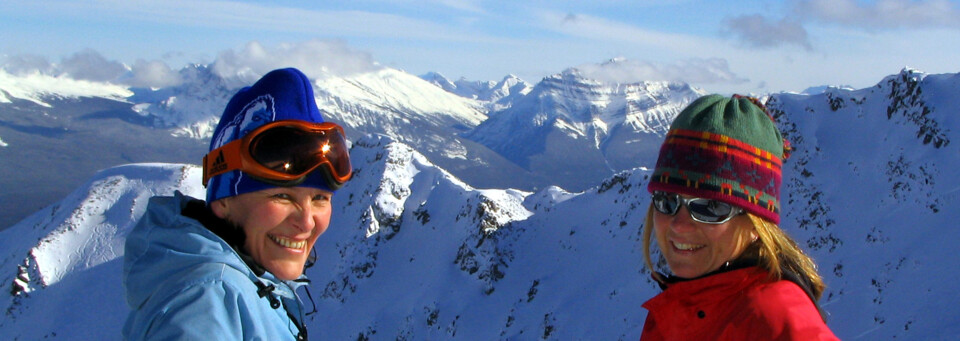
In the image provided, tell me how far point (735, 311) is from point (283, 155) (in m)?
3.22

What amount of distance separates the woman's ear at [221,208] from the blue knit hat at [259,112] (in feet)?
0.13

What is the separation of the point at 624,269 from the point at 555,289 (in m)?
5.39

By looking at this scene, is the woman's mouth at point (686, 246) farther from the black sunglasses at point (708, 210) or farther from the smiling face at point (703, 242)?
the black sunglasses at point (708, 210)

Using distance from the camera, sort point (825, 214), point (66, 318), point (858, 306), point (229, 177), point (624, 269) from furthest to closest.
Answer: point (66, 318), point (624, 269), point (825, 214), point (858, 306), point (229, 177)

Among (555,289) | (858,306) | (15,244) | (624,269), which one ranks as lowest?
(15,244)

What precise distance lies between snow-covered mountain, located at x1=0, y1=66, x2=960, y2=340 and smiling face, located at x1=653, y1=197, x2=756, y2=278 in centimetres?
2561

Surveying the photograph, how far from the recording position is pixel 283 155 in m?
Answer: 4.06

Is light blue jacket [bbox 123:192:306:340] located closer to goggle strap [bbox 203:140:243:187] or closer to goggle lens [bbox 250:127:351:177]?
goggle strap [bbox 203:140:243:187]

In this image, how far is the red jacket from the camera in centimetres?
351

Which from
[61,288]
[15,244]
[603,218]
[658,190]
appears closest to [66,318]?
[61,288]

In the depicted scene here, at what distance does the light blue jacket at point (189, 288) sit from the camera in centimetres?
294

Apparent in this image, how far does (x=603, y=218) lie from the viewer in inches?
1768

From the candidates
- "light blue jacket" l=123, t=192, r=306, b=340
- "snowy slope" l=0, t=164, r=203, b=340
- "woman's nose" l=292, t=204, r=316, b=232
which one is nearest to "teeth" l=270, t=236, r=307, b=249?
"woman's nose" l=292, t=204, r=316, b=232

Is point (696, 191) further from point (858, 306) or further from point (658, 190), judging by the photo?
point (858, 306)
